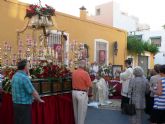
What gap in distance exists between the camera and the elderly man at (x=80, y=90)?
7.14 meters

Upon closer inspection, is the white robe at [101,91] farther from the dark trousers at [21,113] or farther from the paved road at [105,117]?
the dark trousers at [21,113]

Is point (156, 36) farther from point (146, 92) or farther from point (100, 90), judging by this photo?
point (146, 92)

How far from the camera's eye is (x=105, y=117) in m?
9.27

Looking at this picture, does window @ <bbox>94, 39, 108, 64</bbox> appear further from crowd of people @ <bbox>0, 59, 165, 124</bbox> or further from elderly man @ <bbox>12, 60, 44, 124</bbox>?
elderly man @ <bbox>12, 60, 44, 124</bbox>

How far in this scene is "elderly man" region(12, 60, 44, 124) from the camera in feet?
18.1

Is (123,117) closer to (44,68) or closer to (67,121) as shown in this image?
(67,121)

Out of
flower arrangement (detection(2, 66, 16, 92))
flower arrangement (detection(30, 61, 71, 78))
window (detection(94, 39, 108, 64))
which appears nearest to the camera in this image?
flower arrangement (detection(2, 66, 16, 92))

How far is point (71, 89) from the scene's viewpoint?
7.48 meters

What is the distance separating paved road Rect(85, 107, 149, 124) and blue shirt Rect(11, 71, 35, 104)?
10.7 feet

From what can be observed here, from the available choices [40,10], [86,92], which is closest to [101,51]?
[40,10]

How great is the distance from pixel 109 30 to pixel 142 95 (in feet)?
37.5

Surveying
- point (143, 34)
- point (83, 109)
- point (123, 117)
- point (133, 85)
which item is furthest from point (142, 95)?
point (143, 34)

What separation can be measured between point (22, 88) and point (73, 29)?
973 centimetres

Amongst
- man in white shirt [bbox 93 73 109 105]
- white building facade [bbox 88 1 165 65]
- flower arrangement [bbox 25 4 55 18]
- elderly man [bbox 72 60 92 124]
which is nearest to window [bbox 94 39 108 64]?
man in white shirt [bbox 93 73 109 105]
